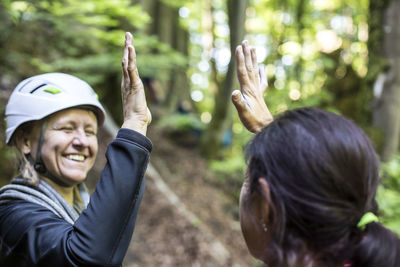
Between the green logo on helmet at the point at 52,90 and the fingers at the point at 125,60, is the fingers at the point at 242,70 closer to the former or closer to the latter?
the fingers at the point at 125,60

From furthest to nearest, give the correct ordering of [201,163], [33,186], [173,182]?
[201,163]
[173,182]
[33,186]

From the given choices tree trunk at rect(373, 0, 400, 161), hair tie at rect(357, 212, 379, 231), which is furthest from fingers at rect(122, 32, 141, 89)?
tree trunk at rect(373, 0, 400, 161)

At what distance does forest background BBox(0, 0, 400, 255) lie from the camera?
487cm

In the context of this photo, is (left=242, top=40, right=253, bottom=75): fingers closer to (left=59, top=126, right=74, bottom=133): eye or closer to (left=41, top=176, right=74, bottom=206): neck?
(left=59, top=126, right=74, bottom=133): eye

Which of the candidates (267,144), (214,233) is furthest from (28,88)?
(214,233)

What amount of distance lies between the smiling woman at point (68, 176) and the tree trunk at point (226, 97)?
6.40 m

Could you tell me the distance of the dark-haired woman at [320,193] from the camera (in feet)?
3.66

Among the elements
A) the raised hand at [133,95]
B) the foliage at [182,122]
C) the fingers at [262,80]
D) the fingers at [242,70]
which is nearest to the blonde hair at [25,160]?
the raised hand at [133,95]

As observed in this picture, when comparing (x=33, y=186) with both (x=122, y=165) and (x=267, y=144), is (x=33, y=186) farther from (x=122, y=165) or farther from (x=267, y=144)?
(x=267, y=144)

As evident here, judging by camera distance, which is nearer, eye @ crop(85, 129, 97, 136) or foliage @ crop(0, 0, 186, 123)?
eye @ crop(85, 129, 97, 136)

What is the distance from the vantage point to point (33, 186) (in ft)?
6.12

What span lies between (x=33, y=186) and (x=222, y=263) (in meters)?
4.03

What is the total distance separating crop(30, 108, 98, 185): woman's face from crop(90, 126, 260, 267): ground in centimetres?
321

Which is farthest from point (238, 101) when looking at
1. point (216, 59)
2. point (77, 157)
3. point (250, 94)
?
point (216, 59)
